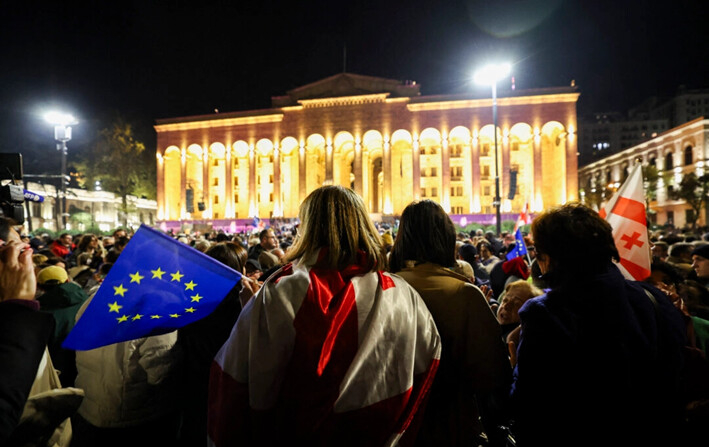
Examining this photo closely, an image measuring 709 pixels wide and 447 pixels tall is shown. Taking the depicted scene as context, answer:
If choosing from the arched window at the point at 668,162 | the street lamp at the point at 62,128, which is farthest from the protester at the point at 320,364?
the arched window at the point at 668,162

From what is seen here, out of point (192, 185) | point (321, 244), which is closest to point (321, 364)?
point (321, 244)

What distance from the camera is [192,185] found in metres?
51.1

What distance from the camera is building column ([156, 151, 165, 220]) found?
49500 millimetres

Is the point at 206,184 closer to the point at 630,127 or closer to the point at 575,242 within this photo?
the point at 575,242

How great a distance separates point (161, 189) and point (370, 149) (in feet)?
92.8

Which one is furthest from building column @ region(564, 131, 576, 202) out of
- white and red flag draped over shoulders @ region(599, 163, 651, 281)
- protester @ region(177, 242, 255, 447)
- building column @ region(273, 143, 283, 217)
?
protester @ region(177, 242, 255, 447)

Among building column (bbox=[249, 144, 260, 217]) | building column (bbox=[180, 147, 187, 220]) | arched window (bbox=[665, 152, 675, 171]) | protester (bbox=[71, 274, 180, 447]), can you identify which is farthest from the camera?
building column (bbox=[180, 147, 187, 220])

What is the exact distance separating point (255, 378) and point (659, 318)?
5.96ft

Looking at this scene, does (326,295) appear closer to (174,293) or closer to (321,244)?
(321,244)

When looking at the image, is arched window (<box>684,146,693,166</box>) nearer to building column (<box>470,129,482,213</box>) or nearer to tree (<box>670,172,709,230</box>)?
tree (<box>670,172,709,230</box>)

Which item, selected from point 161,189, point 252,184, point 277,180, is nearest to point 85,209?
point 161,189

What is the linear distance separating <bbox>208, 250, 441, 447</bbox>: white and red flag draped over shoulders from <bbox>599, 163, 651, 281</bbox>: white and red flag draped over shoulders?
2794mm

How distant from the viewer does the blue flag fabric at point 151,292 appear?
220 cm

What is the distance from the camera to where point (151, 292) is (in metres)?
2.36
